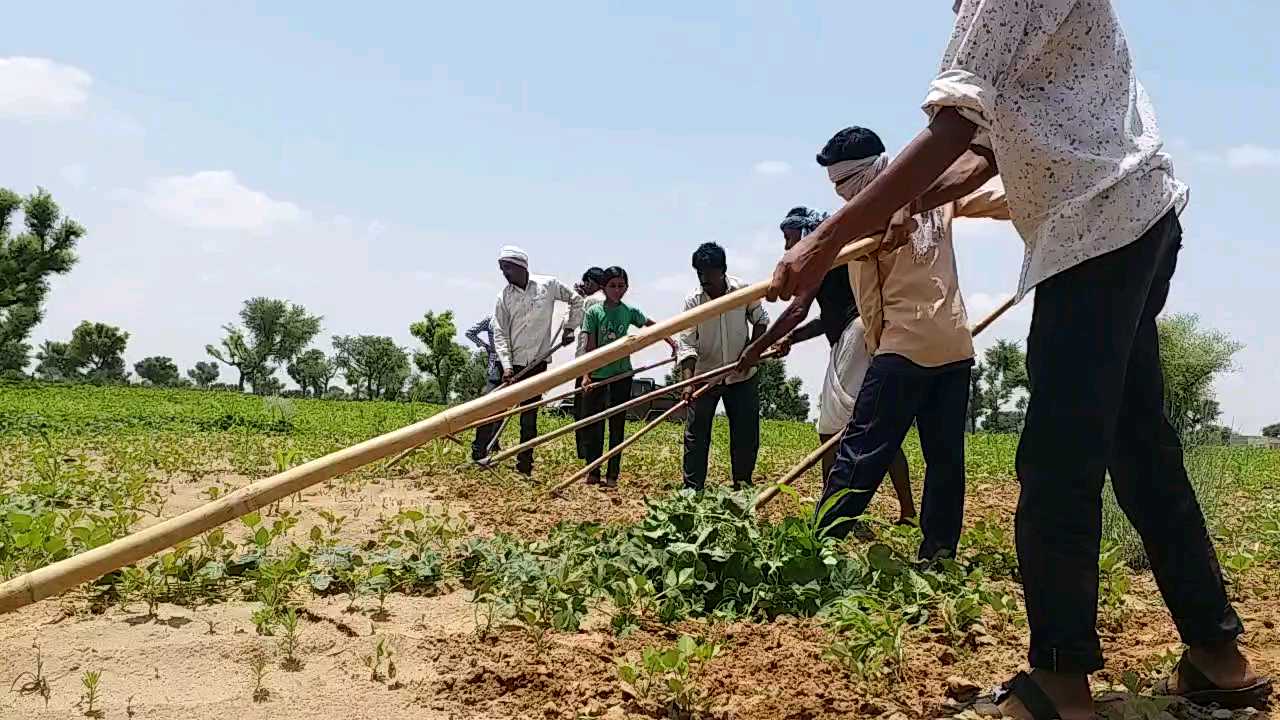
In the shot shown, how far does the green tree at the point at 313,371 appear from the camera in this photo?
217 ft

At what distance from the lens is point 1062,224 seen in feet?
6.66

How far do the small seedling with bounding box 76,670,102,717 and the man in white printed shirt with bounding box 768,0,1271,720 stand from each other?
206cm

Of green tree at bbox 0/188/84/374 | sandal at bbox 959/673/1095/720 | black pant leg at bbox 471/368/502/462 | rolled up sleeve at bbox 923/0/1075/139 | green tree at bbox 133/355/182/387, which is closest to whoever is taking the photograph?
rolled up sleeve at bbox 923/0/1075/139

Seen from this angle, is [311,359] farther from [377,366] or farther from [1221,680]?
[1221,680]

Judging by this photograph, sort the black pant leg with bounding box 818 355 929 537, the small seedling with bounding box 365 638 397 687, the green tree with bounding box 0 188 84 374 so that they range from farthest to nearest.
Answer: the green tree with bounding box 0 188 84 374, the black pant leg with bounding box 818 355 929 537, the small seedling with bounding box 365 638 397 687

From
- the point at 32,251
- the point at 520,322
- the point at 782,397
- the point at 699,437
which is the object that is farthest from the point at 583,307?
the point at 782,397

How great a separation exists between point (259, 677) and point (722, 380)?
341cm

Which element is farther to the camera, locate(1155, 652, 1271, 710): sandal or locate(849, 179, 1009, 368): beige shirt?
locate(849, 179, 1009, 368): beige shirt

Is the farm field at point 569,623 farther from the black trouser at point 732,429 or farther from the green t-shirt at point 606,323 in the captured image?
the green t-shirt at point 606,323

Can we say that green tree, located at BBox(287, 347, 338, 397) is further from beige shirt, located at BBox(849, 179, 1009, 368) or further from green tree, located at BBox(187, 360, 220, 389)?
beige shirt, located at BBox(849, 179, 1009, 368)

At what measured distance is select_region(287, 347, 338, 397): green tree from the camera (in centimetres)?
6600

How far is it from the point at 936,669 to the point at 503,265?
222 inches

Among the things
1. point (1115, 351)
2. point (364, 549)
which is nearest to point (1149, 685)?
point (1115, 351)

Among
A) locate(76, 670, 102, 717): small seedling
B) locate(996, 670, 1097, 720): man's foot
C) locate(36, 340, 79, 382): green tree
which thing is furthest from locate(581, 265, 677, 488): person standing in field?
locate(36, 340, 79, 382): green tree
